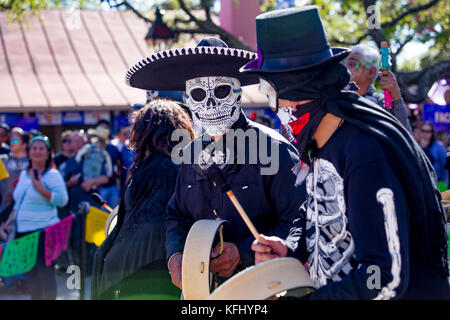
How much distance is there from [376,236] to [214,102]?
160 cm

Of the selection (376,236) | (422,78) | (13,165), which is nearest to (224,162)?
(376,236)

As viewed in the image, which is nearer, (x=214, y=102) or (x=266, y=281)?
(x=266, y=281)

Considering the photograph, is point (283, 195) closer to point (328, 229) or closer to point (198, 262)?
point (198, 262)

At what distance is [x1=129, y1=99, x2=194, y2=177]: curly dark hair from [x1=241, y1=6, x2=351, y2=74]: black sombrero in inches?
62.3

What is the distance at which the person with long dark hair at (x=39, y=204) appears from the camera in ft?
23.1

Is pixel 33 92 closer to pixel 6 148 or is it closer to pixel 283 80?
pixel 6 148

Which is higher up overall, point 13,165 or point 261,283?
point 13,165

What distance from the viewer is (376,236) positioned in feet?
5.94

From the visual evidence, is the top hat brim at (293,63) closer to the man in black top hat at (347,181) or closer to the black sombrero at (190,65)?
the man in black top hat at (347,181)

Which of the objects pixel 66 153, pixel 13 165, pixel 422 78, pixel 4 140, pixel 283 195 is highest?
pixel 422 78

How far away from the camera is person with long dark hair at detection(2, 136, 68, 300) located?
703cm

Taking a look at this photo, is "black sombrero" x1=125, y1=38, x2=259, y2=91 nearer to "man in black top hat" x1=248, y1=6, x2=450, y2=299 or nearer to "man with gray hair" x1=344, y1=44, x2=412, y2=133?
"man with gray hair" x1=344, y1=44, x2=412, y2=133

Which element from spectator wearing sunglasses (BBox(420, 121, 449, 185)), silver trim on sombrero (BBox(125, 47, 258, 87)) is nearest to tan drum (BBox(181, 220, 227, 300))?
silver trim on sombrero (BBox(125, 47, 258, 87))

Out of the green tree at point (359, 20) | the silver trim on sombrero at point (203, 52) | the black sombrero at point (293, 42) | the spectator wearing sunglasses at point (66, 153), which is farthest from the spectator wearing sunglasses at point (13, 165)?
the black sombrero at point (293, 42)
